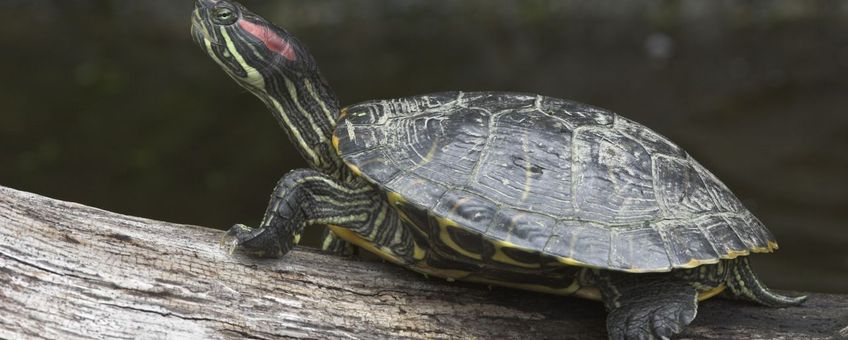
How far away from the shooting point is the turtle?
3354 mm

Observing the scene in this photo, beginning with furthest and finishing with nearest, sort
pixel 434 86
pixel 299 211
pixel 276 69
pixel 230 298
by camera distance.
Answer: pixel 434 86, pixel 276 69, pixel 299 211, pixel 230 298

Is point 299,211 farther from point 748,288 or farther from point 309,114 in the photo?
point 748,288

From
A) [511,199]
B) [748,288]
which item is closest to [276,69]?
[511,199]

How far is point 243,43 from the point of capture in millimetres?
3811

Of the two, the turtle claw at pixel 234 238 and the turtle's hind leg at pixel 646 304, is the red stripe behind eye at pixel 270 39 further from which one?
the turtle's hind leg at pixel 646 304

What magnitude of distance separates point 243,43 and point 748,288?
8.39 feet

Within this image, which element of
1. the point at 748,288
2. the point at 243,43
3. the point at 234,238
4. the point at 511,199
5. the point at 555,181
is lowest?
the point at 234,238

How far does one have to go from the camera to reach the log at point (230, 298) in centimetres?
311

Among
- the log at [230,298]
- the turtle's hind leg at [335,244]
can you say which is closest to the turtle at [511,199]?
the log at [230,298]

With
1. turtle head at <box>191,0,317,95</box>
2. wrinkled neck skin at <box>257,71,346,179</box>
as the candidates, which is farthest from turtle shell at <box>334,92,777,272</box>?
turtle head at <box>191,0,317,95</box>

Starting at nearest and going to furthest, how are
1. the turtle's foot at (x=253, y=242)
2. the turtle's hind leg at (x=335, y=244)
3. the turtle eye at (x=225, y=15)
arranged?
the turtle's foot at (x=253, y=242), the turtle eye at (x=225, y=15), the turtle's hind leg at (x=335, y=244)

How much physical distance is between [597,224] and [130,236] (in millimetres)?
1935

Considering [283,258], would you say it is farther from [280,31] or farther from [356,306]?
[280,31]

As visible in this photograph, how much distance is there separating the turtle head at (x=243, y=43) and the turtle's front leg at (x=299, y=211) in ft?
1.88
